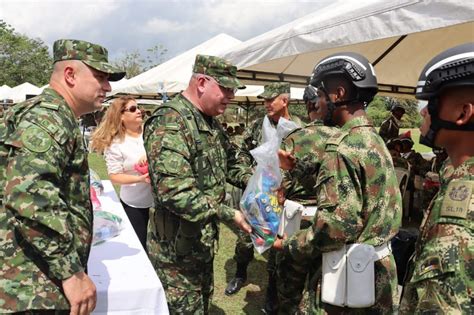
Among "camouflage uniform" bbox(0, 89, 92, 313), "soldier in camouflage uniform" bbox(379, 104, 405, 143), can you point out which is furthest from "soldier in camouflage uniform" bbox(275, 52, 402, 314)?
"soldier in camouflage uniform" bbox(379, 104, 405, 143)

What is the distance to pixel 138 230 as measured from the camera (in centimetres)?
397

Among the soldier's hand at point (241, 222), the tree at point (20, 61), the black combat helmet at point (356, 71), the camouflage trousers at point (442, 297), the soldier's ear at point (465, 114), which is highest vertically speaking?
the tree at point (20, 61)

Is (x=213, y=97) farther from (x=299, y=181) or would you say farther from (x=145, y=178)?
(x=145, y=178)

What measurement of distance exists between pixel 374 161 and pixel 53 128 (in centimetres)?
153

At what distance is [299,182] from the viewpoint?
3.19m

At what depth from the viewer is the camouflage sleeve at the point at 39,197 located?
158 cm

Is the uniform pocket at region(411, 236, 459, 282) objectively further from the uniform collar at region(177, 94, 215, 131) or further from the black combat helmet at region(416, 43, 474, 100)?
the uniform collar at region(177, 94, 215, 131)

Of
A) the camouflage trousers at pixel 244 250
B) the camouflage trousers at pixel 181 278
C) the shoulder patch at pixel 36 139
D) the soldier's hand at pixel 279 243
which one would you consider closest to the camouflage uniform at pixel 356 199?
the soldier's hand at pixel 279 243

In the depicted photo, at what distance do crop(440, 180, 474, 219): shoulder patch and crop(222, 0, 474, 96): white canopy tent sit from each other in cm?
115

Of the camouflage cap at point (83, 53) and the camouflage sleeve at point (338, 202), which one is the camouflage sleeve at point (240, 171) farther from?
the camouflage cap at point (83, 53)

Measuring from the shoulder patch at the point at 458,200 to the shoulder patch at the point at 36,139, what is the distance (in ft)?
4.95

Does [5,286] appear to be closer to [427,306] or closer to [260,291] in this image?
[427,306]

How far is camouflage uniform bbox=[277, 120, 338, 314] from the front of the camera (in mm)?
2984

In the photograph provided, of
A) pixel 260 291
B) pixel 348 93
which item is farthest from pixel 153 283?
pixel 260 291
